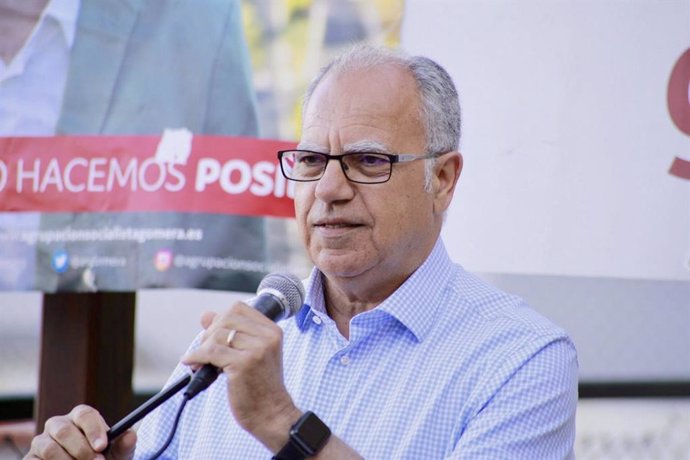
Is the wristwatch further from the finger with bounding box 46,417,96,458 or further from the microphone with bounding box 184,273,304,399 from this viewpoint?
the finger with bounding box 46,417,96,458

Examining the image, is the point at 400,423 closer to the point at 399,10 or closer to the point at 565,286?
the point at 565,286

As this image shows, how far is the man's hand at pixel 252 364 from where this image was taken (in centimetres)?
150

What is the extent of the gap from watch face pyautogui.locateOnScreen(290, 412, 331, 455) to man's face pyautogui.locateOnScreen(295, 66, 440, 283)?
0.43 m

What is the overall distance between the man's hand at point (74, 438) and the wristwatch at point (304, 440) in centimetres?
31

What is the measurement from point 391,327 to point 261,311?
1.36 ft

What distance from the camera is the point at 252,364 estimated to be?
152 cm

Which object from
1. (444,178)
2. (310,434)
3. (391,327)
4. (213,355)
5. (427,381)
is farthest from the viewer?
(444,178)

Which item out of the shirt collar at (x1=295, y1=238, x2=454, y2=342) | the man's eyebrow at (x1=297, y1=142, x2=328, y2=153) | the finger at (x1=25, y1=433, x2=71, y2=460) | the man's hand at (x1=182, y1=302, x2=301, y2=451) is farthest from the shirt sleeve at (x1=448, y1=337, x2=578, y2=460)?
the finger at (x1=25, y1=433, x2=71, y2=460)

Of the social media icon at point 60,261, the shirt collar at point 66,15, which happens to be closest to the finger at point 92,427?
Answer: the social media icon at point 60,261

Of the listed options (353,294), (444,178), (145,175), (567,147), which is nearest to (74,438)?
(353,294)

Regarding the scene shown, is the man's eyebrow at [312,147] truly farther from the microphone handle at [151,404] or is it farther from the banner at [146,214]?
the banner at [146,214]

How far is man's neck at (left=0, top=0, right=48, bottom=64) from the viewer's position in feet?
9.64

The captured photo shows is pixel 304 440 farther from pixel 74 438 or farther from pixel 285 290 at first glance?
pixel 74 438

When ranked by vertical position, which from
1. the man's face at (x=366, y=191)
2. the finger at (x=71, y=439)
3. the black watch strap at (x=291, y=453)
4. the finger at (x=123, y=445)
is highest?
the man's face at (x=366, y=191)
